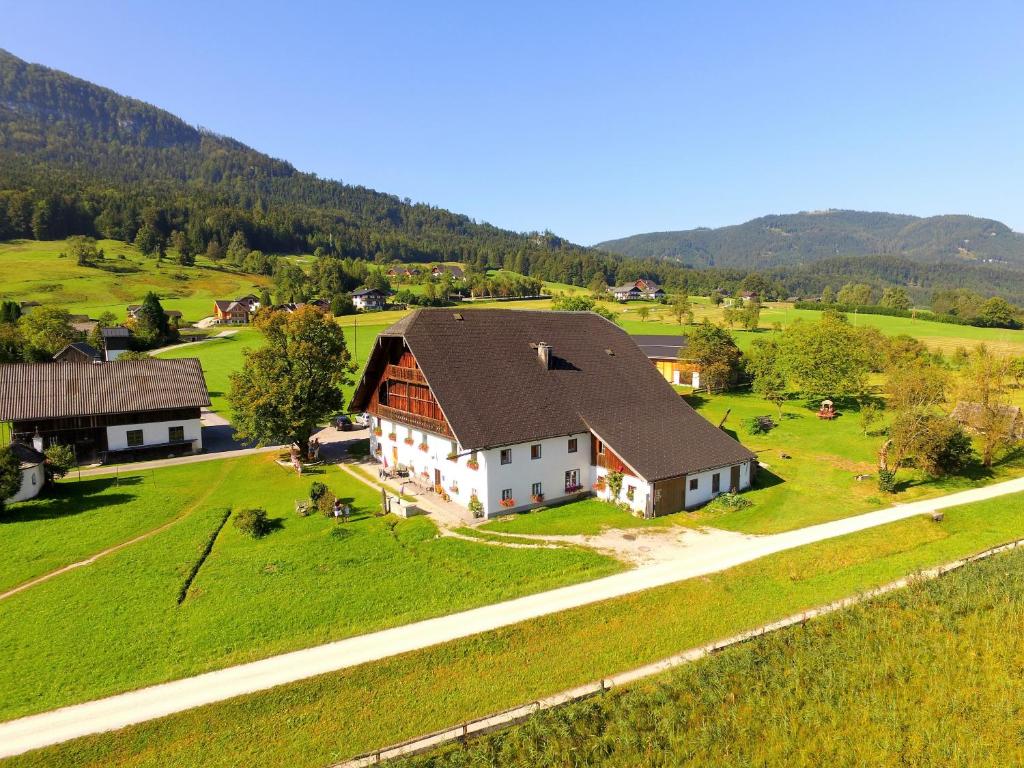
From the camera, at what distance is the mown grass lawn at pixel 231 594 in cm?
Answer: 1747

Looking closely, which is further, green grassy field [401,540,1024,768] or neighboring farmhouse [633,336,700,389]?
neighboring farmhouse [633,336,700,389]

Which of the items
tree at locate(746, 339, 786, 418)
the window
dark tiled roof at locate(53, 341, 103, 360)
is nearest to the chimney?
the window

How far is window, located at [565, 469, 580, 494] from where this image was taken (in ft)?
108

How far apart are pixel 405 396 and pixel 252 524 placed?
39.4ft

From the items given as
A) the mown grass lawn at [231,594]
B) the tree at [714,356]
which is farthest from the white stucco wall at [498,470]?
the tree at [714,356]

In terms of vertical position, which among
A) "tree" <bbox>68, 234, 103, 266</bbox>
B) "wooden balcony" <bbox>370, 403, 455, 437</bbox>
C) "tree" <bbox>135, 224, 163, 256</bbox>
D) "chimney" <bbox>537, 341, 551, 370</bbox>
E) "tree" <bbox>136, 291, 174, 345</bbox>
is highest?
"tree" <bbox>135, 224, 163, 256</bbox>

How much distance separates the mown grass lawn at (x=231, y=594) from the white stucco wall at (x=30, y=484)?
4.47 m

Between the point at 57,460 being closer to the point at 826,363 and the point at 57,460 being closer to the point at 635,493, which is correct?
the point at 635,493

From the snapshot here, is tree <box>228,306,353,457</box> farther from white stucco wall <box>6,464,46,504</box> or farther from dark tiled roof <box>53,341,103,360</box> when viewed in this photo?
dark tiled roof <box>53,341,103,360</box>

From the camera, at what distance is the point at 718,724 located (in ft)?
48.3

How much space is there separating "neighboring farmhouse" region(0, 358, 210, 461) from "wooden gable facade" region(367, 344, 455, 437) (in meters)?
15.5

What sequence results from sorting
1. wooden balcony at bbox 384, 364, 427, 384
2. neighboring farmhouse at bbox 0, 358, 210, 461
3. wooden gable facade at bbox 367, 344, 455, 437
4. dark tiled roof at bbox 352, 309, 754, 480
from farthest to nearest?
neighboring farmhouse at bbox 0, 358, 210, 461
wooden balcony at bbox 384, 364, 427, 384
wooden gable facade at bbox 367, 344, 455, 437
dark tiled roof at bbox 352, 309, 754, 480

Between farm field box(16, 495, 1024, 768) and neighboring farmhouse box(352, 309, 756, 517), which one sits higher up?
neighboring farmhouse box(352, 309, 756, 517)

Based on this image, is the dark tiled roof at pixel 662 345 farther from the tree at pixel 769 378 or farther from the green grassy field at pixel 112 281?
the green grassy field at pixel 112 281
